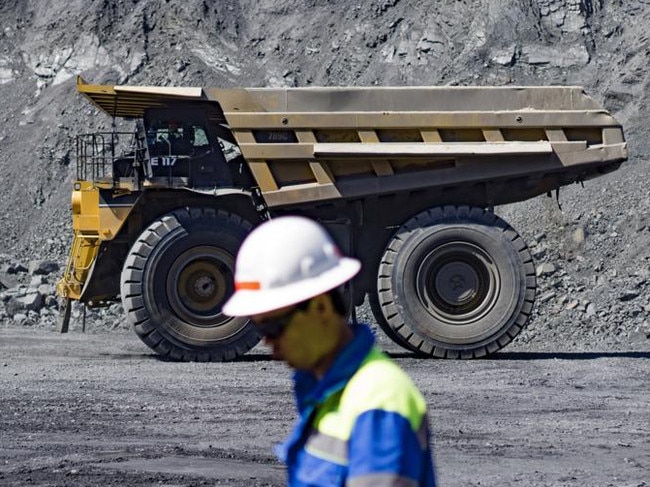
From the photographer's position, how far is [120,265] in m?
15.7

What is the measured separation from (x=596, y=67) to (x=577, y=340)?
1186 cm

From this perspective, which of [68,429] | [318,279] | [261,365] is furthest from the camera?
[261,365]

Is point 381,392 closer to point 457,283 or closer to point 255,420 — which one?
point 255,420

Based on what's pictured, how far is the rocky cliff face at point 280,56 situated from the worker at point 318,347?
21.7 meters

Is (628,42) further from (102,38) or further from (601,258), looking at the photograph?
(102,38)

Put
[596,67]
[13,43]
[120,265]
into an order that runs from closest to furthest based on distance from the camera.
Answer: [120,265] → [596,67] → [13,43]

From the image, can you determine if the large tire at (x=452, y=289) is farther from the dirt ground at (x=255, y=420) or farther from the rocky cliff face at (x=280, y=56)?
the rocky cliff face at (x=280, y=56)

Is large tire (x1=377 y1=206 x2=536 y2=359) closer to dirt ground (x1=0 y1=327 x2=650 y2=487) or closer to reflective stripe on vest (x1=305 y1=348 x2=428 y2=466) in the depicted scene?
dirt ground (x1=0 y1=327 x2=650 y2=487)

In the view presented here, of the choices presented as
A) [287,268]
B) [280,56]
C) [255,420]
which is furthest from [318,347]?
[280,56]

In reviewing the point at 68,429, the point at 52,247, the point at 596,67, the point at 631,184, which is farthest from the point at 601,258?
the point at 68,429

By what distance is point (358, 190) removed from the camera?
1483 centimetres

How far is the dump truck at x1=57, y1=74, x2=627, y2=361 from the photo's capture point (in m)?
14.6

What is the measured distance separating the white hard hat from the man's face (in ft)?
0.08

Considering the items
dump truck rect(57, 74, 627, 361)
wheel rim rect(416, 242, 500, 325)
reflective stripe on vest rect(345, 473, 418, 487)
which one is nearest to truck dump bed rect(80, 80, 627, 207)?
dump truck rect(57, 74, 627, 361)
